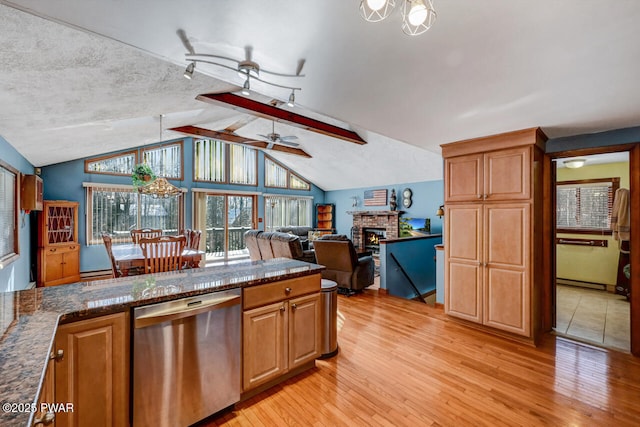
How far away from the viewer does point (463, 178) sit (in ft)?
11.3

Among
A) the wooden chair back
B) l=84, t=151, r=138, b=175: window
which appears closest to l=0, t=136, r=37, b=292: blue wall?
l=84, t=151, r=138, b=175: window

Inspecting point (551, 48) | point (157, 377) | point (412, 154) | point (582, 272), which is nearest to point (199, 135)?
point (412, 154)

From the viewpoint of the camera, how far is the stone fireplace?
8273mm

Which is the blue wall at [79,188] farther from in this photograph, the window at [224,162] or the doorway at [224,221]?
the doorway at [224,221]

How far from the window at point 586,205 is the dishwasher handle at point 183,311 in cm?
628

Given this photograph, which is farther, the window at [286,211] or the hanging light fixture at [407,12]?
the window at [286,211]

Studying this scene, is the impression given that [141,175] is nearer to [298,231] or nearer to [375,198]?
[298,231]

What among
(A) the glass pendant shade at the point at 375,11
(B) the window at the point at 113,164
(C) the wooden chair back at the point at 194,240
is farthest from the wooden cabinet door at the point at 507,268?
(B) the window at the point at 113,164

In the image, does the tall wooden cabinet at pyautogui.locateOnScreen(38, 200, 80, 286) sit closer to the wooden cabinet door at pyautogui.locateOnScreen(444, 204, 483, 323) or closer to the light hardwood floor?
the light hardwood floor

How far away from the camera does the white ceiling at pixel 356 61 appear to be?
1312 mm

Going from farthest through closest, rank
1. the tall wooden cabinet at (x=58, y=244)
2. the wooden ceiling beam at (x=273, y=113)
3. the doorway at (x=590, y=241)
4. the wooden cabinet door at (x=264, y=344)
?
the tall wooden cabinet at (x=58, y=244) → the doorway at (x=590, y=241) → the wooden ceiling beam at (x=273, y=113) → the wooden cabinet door at (x=264, y=344)

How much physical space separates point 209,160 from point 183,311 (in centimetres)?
717

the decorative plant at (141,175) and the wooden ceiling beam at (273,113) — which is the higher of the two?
the wooden ceiling beam at (273,113)

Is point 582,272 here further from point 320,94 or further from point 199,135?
point 199,135
